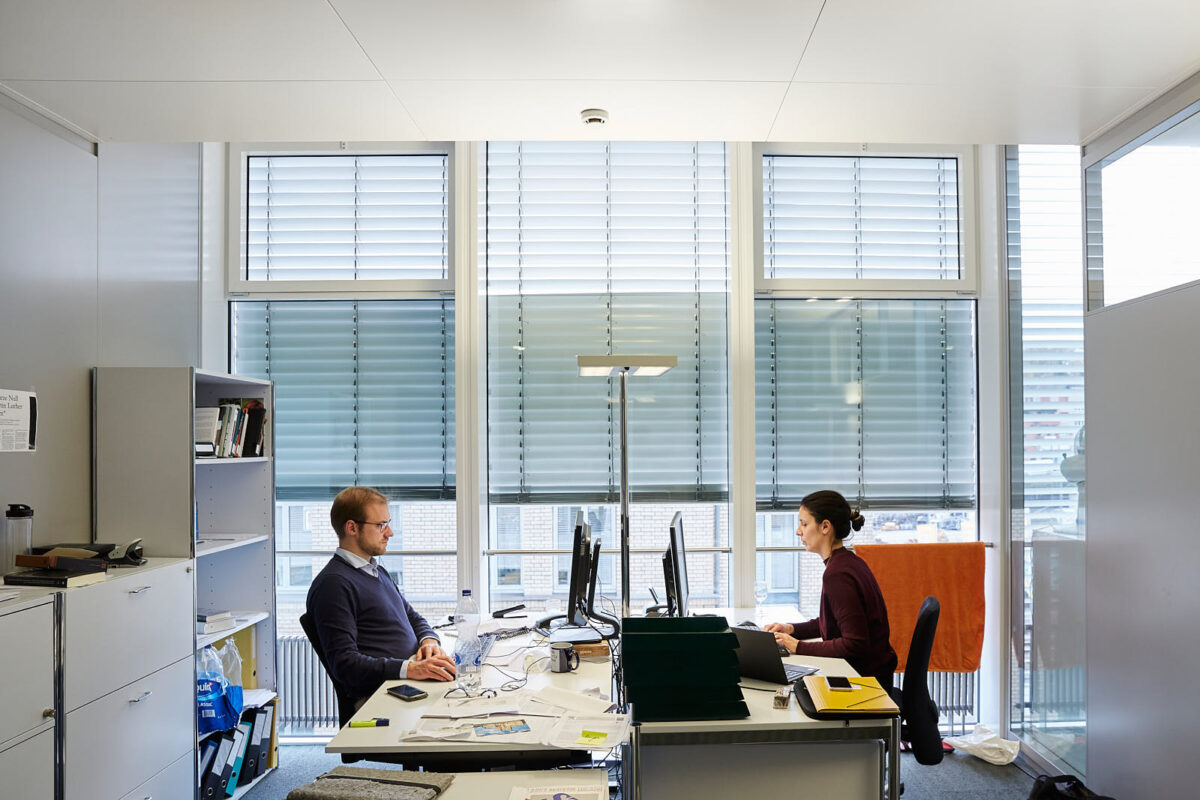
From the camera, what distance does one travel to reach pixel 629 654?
2078 mm

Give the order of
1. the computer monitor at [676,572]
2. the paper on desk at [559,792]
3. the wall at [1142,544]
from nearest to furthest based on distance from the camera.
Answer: the paper on desk at [559,792] < the wall at [1142,544] < the computer monitor at [676,572]

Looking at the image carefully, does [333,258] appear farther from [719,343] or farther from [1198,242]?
[1198,242]

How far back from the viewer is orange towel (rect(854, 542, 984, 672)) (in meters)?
4.02

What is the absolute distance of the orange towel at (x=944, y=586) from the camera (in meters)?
4.02

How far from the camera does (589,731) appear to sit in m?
2.15

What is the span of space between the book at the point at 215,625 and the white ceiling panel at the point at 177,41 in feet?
7.08

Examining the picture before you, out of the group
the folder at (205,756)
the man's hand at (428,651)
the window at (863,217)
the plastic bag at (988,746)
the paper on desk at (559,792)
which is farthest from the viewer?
the window at (863,217)

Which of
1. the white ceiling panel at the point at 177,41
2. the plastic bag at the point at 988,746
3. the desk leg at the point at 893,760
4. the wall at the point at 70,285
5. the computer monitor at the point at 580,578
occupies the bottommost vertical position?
the plastic bag at the point at 988,746

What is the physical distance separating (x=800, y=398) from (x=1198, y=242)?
1946 millimetres

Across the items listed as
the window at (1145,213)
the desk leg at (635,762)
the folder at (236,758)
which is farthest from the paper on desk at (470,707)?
the window at (1145,213)

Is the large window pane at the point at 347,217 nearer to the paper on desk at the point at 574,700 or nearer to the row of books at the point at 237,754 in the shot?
the row of books at the point at 237,754

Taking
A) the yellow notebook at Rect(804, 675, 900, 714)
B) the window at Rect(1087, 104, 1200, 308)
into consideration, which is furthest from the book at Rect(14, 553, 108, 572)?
the window at Rect(1087, 104, 1200, 308)

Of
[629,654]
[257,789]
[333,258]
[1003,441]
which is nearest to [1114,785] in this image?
[1003,441]

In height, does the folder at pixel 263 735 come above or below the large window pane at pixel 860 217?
below
